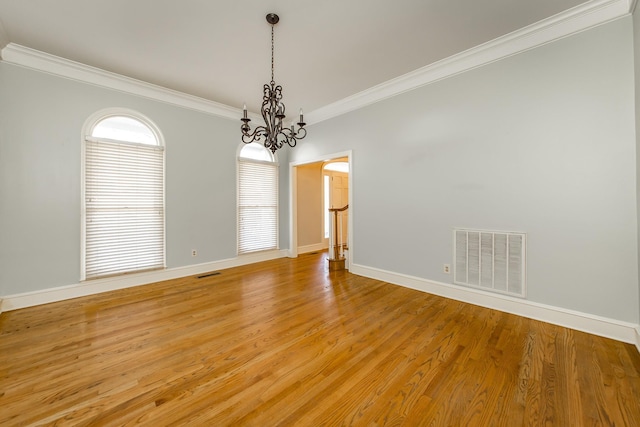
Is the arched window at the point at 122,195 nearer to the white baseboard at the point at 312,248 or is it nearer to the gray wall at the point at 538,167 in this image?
the white baseboard at the point at 312,248

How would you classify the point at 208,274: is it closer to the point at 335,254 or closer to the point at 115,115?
the point at 335,254

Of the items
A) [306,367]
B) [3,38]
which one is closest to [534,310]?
[306,367]

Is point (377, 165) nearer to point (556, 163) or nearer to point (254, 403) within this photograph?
point (556, 163)

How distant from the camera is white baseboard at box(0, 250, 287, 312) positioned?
2.96m

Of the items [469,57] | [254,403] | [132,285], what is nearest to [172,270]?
[132,285]

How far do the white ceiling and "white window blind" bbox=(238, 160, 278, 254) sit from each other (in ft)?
6.23

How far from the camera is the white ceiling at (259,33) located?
2.30 meters

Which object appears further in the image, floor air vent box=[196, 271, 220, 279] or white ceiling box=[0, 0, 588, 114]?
floor air vent box=[196, 271, 220, 279]

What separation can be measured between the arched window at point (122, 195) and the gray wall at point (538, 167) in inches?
145

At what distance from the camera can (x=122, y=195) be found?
12.0ft

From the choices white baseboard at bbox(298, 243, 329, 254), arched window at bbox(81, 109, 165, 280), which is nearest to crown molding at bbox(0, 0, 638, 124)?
arched window at bbox(81, 109, 165, 280)

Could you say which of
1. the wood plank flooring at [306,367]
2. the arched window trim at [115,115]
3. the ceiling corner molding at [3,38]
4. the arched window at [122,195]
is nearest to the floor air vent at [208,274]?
the arched window at [122,195]

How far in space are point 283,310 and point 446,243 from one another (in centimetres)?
223

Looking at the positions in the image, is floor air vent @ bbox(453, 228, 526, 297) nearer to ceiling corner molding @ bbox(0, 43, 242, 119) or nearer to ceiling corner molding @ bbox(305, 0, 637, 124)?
ceiling corner molding @ bbox(305, 0, 637, 124)
